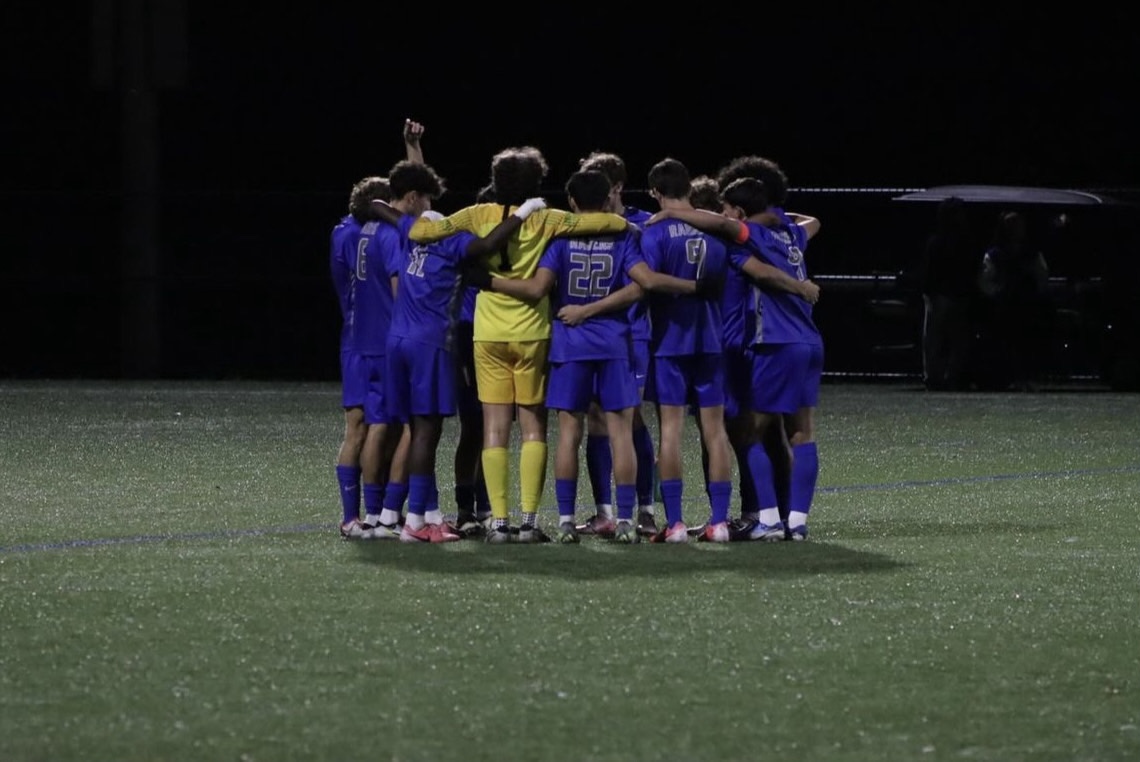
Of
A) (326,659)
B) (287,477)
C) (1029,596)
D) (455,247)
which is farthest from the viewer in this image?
(287,477)

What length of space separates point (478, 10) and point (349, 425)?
76.0 ft

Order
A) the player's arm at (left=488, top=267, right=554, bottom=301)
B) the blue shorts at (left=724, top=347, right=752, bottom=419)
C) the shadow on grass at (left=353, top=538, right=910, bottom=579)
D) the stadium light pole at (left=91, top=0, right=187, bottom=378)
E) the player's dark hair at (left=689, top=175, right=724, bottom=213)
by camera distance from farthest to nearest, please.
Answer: the stadium light pole at (left=91, top=0, right=187, bottom=378) < the player's dark hair at (left=689, top=175, right=724, bottom=213) < the blue shorts at (left=724, top=347, right=752, bottom=419) < the player's arm at (left=488, top=267, right=554, bottom=301) < the shadow on grass at (left=353, top=538, right=910, bottom=579)

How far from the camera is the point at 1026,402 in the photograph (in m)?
20.3

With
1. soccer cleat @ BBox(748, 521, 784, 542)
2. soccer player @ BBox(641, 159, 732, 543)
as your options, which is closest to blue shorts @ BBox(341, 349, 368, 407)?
soccer player @ BBox(641, 159, 732, 543)

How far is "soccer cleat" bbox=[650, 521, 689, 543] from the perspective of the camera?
33.0ft

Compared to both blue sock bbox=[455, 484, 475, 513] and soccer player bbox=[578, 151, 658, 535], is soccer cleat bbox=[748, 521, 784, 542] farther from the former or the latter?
blue sock bbox=[455, 484, 475, 513]

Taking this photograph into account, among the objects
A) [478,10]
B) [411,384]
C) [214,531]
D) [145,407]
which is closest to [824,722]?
[411,384]

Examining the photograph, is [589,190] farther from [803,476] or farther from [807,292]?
[803,476]

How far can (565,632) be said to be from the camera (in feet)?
24.9

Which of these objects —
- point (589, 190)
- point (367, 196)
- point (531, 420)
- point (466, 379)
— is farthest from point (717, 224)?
point (367, 196)

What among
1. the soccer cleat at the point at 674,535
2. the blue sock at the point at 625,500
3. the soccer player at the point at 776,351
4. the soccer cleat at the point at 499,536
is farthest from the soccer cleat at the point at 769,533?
the soccer cleat at the point at 499,536

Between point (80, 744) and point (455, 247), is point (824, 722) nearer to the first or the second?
point (80, 744)

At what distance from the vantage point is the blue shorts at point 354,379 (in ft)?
33.8

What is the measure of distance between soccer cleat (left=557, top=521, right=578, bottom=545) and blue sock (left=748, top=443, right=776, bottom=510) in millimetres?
825
